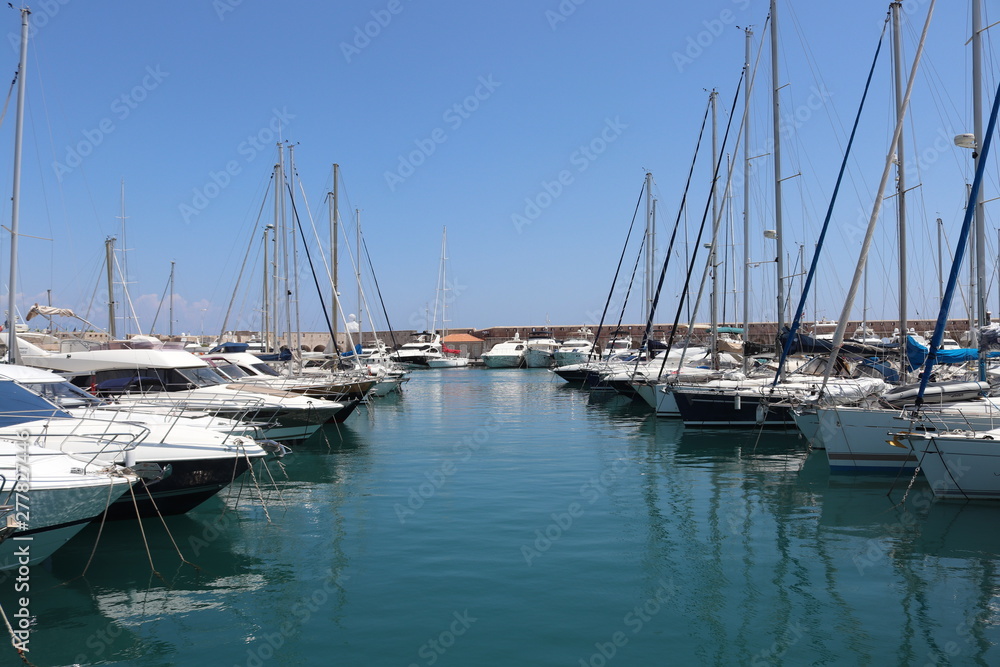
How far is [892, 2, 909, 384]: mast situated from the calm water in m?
4.33

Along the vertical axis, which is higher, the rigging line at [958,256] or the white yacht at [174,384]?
the rigging line at [958,256]

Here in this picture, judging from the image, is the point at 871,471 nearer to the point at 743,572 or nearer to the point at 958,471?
the point at 958,471

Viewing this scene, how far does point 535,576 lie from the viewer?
9664 millimetres

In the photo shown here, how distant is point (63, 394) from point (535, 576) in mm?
9775

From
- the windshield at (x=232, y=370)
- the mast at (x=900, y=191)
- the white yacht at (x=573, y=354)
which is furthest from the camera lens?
the white yacht at (x=573, y=354)

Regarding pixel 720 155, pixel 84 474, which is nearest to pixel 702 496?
pixel 84 474

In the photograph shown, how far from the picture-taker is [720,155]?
30156mm

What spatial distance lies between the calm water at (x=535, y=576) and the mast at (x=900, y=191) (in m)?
4.33

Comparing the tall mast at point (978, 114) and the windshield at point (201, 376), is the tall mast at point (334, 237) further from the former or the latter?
the tall mast at point (978, 114)

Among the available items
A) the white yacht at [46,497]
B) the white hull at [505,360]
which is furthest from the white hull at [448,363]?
the white yacht at [46,497]

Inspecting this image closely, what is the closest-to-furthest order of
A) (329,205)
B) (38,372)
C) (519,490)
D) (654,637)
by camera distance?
(654,637) < (38,372) < (519,490) < (329,205)

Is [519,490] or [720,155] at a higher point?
[720,155]

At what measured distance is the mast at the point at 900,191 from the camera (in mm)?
18594

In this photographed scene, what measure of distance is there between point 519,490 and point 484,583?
576 centimetres
